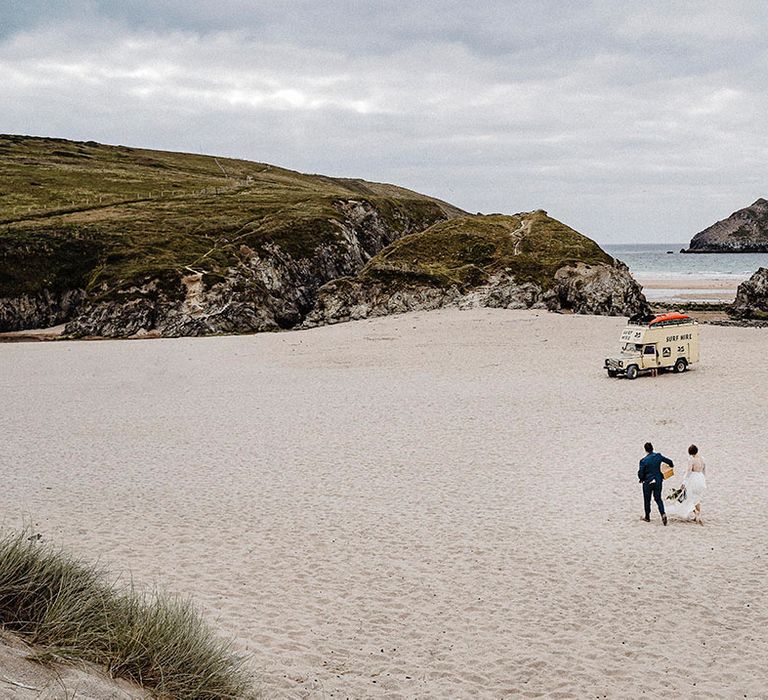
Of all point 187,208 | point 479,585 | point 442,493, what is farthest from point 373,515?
point 187,208

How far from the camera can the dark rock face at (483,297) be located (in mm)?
53000

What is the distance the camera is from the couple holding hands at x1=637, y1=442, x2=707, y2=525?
13.9m

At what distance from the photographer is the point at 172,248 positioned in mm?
58969

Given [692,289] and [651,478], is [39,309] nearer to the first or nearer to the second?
[651,478]

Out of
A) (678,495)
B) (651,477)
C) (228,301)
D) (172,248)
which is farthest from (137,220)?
(678,495)

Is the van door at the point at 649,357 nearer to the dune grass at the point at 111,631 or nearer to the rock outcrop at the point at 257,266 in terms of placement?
the rock outcrop at the point at 257,266

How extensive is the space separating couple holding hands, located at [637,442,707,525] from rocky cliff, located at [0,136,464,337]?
38033 mm

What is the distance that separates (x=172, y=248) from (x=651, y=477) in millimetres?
50883

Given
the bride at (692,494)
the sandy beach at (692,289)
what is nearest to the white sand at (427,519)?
the bride at (692,494)

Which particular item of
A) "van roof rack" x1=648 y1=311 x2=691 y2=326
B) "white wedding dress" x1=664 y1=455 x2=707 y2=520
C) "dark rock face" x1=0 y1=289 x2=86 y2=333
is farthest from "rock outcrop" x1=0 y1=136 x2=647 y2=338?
"white wedding dress" x1=664 y1=455 x2=707 y2=520

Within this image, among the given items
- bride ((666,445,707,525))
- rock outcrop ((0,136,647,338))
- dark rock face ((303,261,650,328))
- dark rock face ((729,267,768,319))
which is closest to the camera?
bride ((666,445,707,525))

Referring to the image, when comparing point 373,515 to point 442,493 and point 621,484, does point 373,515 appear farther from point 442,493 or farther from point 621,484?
point 621,484

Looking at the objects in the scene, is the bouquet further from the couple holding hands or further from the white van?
the white van

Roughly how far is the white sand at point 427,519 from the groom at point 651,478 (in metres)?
0.41
